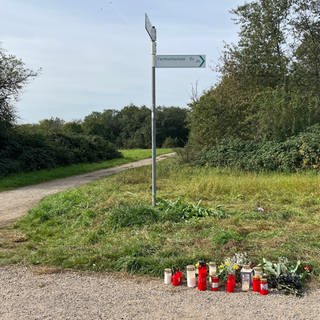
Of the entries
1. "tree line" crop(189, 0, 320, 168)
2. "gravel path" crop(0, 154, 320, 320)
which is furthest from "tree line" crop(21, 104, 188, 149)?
"gravel path" crop(0, 154, 320, 320)

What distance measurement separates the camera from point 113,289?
459 centimetres

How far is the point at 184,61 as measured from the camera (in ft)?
25.0

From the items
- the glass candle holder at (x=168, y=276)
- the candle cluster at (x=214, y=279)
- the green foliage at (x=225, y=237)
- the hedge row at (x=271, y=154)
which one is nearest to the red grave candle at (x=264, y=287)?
the candle cluster at (x=214, y=279)

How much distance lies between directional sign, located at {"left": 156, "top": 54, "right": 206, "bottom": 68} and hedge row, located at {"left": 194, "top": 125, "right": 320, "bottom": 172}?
980 cm

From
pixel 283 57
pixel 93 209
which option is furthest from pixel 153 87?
pixel 283 57

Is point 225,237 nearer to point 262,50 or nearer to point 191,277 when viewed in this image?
point 191,277

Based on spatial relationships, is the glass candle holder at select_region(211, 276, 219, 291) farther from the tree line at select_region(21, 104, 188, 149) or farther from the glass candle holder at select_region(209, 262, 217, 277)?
the tree line at select_region(21, 104, 188, 149)

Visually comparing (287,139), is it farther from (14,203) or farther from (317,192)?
(14,203)

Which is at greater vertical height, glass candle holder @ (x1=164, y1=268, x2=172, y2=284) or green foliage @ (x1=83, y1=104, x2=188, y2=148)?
green foliage @ (x1=83, y1=104, x2=188, y2=148)

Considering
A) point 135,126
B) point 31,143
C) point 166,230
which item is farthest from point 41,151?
point 135,126

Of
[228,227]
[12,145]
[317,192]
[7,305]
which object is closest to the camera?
[7,305]

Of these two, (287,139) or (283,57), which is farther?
(283,57)

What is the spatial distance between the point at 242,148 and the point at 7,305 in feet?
51.2

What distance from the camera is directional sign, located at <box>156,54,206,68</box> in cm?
759
